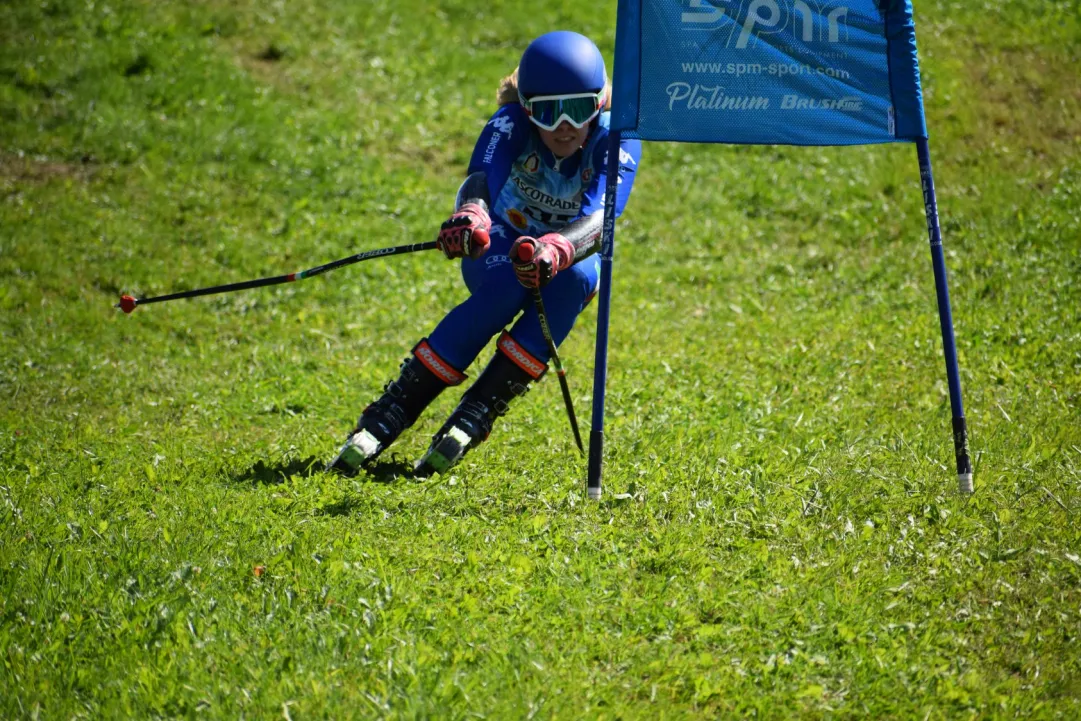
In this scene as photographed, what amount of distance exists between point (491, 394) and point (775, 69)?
243cm

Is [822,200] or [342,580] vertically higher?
[342,580]

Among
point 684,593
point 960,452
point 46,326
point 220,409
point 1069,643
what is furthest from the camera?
point 46,326

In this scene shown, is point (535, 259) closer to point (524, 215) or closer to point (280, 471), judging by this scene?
point (524, 215)

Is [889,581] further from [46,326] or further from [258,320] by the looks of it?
[46,326]

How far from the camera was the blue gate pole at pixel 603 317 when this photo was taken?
580cm

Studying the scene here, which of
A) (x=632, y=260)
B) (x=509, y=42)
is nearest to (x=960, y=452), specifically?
(x=632, y=260)

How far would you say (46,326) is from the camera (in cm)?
1027

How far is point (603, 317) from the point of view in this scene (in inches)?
230

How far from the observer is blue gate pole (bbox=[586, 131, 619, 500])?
5.80 meters

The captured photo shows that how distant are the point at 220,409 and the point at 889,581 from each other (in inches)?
211

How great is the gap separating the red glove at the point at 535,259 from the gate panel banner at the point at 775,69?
825 millimetres

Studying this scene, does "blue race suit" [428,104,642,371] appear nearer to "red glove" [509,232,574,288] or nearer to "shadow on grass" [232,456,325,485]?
"red glove" [509,232,574,288]

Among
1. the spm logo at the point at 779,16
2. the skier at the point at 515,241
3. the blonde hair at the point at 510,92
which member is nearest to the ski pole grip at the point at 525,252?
the skier at the point at 515,241

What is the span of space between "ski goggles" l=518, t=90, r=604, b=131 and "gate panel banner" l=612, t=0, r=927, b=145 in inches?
17.6
